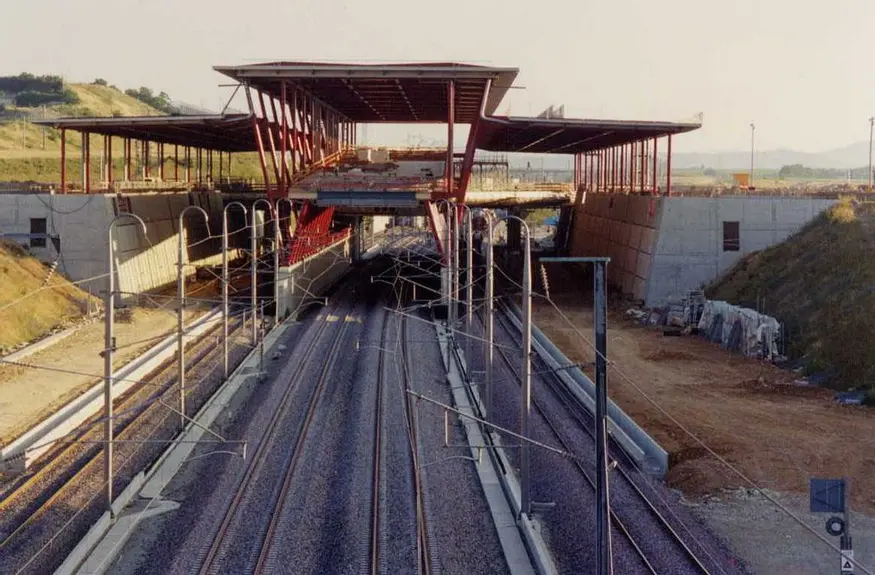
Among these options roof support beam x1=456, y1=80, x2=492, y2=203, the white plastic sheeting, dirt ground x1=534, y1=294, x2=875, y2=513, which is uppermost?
roof support beam x1=456, y1=80, x2=492, y2=203

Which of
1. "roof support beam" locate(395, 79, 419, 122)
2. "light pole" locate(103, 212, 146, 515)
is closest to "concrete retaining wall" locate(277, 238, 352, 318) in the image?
"roof support beam" locate(395, 79, 419, 122)

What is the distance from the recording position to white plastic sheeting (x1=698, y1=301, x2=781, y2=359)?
39.8 m

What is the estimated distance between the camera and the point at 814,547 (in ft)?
64.3

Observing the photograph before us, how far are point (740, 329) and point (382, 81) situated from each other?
83.7 ft

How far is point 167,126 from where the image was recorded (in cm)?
5659

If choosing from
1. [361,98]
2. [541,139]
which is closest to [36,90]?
[361,98]

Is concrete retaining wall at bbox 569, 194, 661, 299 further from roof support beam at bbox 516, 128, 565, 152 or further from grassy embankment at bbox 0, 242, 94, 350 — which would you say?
grassy embankment at bbox 0, 242, 94, 350

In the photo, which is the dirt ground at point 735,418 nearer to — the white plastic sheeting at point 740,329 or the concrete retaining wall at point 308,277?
the white plastic sheeting at point 740,329

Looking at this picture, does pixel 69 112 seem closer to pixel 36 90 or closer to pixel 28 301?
pixel 36 90

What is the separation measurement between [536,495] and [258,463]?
7269 millimetres

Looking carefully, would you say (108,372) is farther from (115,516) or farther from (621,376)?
(621,376)

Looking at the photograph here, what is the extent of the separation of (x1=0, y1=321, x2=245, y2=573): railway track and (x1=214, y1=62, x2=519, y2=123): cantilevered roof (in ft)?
76.2

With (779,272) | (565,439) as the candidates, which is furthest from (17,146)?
(565,439)

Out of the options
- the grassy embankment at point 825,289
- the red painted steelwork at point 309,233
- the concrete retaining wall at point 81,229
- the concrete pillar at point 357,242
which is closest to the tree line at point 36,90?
the concrete pillar at point 357,242
